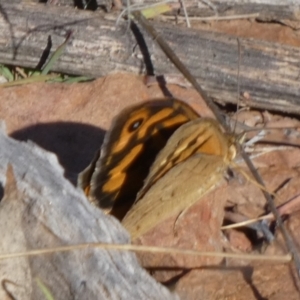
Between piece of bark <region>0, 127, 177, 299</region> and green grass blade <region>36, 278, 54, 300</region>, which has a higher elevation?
piece of bark <region>0, 127, 177, 299</region>

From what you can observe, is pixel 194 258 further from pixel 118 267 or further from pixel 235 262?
pixel 118 267

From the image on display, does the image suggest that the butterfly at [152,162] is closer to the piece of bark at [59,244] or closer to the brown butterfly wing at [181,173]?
the brown butterfly wing at [181,173]

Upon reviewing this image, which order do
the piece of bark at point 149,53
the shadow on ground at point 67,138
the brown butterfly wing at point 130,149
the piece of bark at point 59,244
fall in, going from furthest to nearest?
the piece of bark at point 149,53 < the shadow on ground at point 67,138 < the brown butterfly wing at point 130,149 < the piece of bark at point 59,244

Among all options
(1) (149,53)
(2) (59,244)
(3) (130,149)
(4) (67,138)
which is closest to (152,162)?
(3) (130,149)

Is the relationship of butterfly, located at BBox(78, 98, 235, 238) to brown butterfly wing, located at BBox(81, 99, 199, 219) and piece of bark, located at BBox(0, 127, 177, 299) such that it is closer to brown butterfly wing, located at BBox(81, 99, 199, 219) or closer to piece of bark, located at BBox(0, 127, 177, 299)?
brown butterfly wing, located at BBox(81, 99, 199, 219)

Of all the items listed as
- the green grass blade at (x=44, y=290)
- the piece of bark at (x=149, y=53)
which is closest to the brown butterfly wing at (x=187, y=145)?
the green grass blade at (x=44, y=290)

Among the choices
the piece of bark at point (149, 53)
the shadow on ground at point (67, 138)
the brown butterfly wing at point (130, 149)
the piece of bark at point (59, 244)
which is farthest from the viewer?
the piece of bark at point (149, 53)

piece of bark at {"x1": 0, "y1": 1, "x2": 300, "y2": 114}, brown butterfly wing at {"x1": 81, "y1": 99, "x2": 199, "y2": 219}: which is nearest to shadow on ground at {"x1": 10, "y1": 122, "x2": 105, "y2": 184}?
piece of bark at {"x1": 0, "y1": 1, "x2": 300, "y2": 114}
